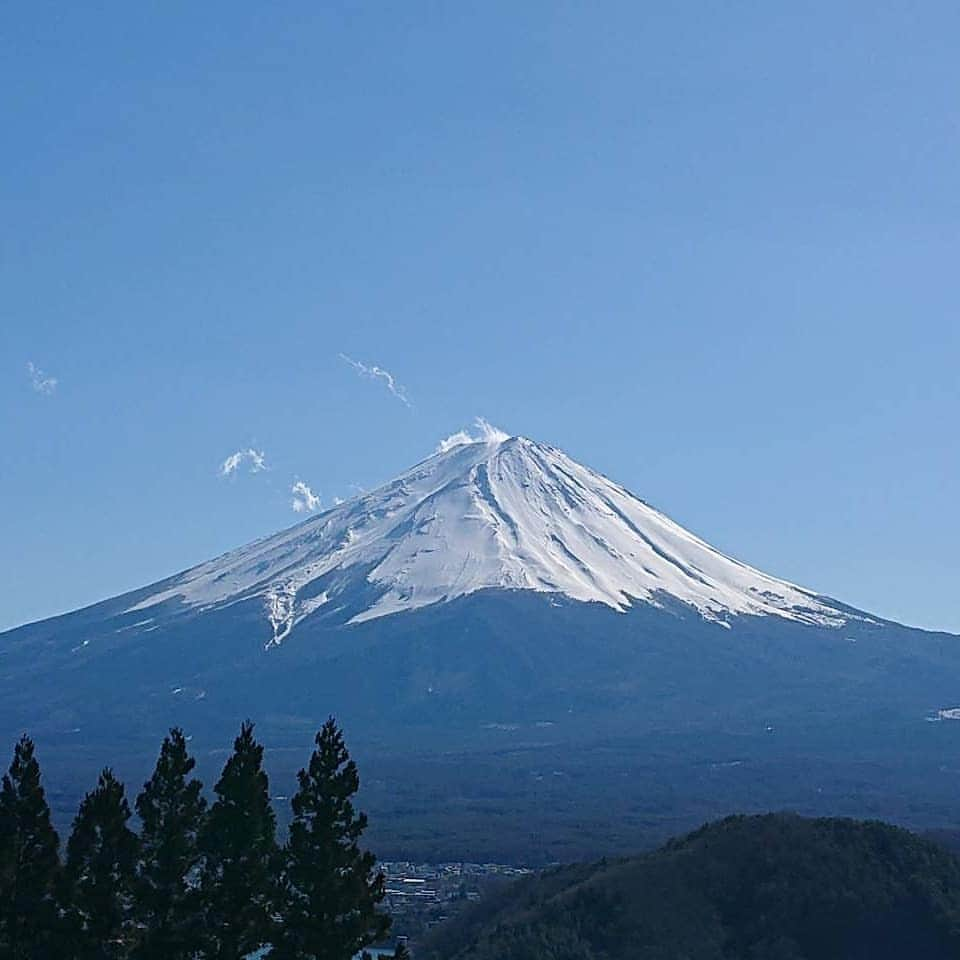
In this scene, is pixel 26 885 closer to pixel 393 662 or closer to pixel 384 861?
pixel 384 861

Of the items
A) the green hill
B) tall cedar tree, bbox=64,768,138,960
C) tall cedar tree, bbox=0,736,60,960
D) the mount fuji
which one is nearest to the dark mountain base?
the mount fuji

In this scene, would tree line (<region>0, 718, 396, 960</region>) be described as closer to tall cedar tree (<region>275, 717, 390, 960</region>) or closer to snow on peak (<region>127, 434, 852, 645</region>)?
tall cedar tree (<region>275, 717, 390, 960</region>)

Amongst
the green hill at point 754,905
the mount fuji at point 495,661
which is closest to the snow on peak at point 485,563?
the mount fuji at point 495,661

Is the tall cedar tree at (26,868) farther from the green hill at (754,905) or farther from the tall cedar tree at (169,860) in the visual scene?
the green hill at (754,905)

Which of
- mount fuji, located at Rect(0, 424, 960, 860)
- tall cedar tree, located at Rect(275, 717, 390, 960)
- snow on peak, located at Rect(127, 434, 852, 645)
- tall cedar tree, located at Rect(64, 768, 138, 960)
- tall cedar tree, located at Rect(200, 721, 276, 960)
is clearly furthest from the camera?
snow on peak, located at Rect(127, 434, 852, 645)

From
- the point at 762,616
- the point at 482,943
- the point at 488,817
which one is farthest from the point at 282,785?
the point at 762,616

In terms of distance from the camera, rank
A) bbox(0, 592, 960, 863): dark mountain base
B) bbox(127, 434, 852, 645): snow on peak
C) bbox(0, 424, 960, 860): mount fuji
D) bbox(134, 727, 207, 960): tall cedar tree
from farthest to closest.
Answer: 1. bbox(127, 434, 852, 645): snow on peak
2. bbox(0, 424, 960, 860): mount fuji
3. bbox(0, 592, 960, 863): dark mountain base
4. bbox(134, 727, 207, 960): tall cedar tree

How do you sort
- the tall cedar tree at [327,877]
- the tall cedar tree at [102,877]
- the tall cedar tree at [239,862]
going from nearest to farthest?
the tall cedar tree at [102,877] → the tall cedar tree at [239,862] → the tall cedar tree at [327,877]

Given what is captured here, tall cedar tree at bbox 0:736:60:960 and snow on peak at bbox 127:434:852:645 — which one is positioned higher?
snow on peak at bbox 127:434:852:645
